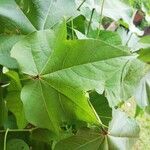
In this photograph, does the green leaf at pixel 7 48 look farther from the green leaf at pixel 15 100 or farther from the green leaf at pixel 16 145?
the green leaf at pixel 16 145

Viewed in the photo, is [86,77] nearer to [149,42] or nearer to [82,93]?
[82,93]

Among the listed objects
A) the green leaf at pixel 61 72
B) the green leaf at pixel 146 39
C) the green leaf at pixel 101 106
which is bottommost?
the green leaf at pixel 101 106

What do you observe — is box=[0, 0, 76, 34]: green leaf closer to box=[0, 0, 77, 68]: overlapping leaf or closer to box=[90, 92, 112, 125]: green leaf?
box=[0, 0, 77, 68]: overlapping leaf

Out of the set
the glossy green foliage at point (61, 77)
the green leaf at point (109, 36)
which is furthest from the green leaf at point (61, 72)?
the green leaf at point (109, 36)

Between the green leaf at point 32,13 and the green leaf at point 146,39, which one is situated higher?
the green leaf at point 32,13

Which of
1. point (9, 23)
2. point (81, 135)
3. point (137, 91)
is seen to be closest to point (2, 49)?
point (9, 23)

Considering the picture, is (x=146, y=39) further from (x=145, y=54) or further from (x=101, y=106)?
(x=101, y=106)

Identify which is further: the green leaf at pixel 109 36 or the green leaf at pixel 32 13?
the green leaf at pixel 109 36
